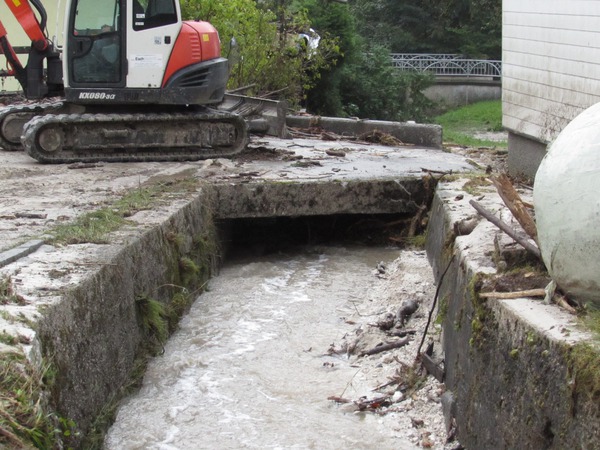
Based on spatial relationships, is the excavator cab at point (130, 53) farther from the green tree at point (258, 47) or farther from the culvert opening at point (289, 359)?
the green tree at point (258, 47)

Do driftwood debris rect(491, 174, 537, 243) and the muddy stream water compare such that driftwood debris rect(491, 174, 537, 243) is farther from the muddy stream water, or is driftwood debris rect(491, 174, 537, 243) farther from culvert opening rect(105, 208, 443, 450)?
the muddy stream water

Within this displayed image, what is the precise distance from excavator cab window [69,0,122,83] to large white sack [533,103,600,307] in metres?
8.62

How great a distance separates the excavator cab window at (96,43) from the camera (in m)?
12.1

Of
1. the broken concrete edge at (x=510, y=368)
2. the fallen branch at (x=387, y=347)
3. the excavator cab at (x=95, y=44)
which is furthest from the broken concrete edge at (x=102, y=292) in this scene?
the excavator cab at (x=95, y=44)

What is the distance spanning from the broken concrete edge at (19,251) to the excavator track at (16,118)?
6775mm

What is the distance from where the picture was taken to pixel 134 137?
40.7ft

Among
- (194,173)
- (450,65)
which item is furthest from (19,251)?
(450,65)

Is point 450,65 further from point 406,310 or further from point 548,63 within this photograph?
point 406,310

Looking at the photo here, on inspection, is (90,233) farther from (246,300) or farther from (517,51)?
(517,51)

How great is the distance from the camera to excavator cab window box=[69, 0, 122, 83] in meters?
12.1

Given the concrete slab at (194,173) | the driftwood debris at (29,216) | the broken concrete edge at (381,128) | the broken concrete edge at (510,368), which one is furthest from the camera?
the broken concrete edge at (381,128)

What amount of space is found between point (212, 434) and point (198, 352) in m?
1.64

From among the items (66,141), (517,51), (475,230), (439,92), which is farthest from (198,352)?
(439,92)

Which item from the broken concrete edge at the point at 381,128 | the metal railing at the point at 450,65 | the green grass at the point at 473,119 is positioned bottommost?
the green grass at the point at 473,119
